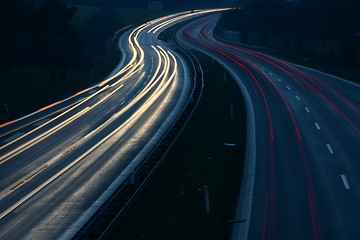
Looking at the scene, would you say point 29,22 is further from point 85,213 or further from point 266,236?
point 266,236

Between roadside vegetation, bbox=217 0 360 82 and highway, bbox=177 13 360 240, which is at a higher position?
roadside vegetation, bbox=217 0 360 82

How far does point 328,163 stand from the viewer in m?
25.1

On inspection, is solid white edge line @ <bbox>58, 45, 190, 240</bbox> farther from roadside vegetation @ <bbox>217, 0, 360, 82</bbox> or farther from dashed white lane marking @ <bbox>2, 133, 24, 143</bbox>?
roadside vegetation @ <bbox>217, 0, 360, 82</bbox>

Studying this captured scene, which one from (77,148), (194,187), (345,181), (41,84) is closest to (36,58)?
(41,84)

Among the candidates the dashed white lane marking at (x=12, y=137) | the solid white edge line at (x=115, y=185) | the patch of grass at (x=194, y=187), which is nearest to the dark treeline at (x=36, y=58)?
the dashed white lane marking at (x=12, y=137)

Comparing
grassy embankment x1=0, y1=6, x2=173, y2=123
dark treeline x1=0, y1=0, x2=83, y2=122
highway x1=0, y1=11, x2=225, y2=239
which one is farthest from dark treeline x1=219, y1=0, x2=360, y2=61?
dark treeline x1=0, y1=0, x2=83, y2=122

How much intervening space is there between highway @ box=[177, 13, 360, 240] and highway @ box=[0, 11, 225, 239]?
6.72 meters

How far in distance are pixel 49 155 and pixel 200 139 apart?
9879mm

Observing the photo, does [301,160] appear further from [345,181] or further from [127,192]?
[127,192]

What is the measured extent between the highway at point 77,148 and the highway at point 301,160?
265 inches

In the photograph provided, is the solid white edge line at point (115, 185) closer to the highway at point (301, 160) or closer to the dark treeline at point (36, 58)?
the highway at point (301, 160)

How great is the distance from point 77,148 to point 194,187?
975 centimetres

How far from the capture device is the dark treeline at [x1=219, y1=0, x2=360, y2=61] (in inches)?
2714

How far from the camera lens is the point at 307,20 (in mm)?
86625
